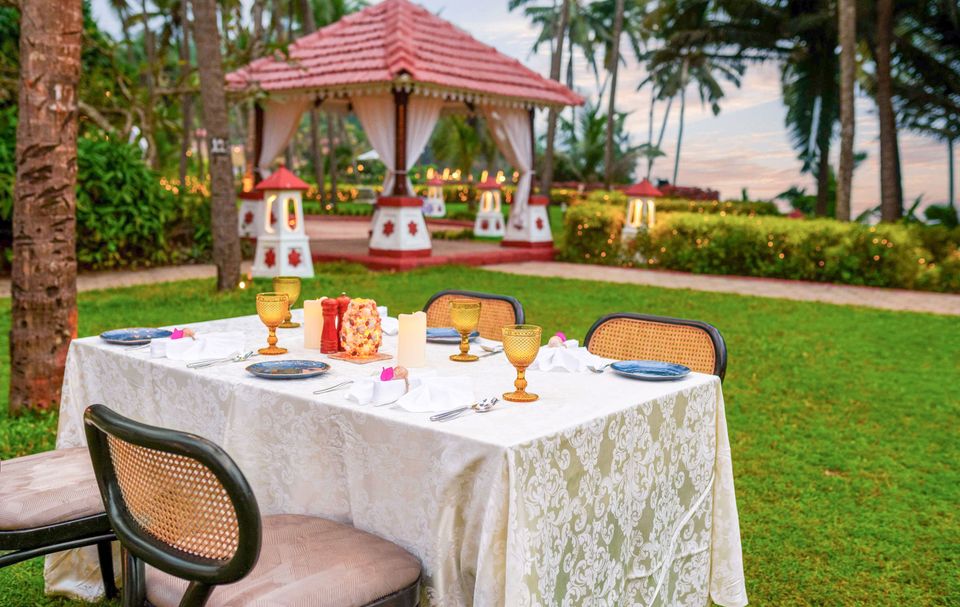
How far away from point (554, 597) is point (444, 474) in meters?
0.42

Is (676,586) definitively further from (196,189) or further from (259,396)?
(196,189)

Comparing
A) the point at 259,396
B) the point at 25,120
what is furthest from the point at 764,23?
the point at 259,396

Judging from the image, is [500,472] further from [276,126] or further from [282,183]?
[276,126]

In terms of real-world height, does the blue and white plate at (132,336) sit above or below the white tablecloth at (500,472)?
above

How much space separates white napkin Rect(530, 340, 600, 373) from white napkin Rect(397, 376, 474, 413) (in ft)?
1.74

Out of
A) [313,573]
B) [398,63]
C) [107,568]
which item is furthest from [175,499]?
[398,63]

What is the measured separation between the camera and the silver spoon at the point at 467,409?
Answer: 227 centimetres

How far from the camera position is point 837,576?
3527 millimetres

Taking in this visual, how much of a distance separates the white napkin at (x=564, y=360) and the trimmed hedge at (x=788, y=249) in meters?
10.9

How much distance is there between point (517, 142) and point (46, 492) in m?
14.1

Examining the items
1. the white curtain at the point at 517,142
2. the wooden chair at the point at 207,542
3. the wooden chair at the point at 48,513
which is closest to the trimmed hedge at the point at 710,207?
the white curtain at the point at 517,142

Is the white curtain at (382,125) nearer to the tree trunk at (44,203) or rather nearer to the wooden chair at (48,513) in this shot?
the tree trunk at (44,203)

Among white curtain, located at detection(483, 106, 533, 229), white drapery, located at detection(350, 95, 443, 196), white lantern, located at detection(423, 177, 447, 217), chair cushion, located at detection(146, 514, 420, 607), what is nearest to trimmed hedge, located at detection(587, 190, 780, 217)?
white curtain, located at detection(483, 106, 533, 229)

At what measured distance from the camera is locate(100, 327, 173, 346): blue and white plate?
321cm
